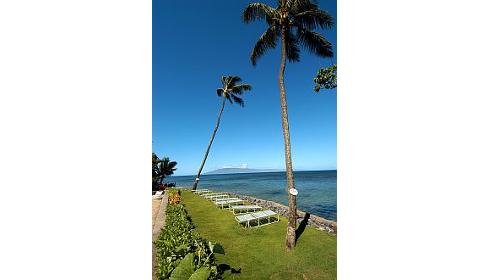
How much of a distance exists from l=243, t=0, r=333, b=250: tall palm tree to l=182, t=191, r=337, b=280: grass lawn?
423mm

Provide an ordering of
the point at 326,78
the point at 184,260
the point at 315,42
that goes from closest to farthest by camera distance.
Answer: the point at 184,260, the point at 326,78, the point at 315,42

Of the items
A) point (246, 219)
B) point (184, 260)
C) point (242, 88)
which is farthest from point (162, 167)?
point (184, 260)

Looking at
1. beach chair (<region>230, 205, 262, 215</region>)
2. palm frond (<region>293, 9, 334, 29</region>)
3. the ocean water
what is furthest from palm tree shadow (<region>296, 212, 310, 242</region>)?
palm frond (<region>293, 9, 334, 29</region>)

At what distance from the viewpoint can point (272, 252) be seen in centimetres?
486

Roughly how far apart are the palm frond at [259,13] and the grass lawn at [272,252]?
4858mm

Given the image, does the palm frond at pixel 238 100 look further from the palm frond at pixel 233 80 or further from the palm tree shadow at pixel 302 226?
the palm tree shadow at pixel 302 226

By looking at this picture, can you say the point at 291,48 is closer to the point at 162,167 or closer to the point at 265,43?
the point at 265,43

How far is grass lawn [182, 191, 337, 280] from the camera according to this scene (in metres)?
3.96

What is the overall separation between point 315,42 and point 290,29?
0.70m

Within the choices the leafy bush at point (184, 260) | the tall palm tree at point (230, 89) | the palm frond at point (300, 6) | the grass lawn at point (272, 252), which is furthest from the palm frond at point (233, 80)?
the leafy bush at point (184, 260)

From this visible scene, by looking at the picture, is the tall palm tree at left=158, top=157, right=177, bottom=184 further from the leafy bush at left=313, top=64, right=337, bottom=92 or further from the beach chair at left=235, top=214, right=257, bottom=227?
the leafy bush at left=313, top=64, right=337, bottom=92
